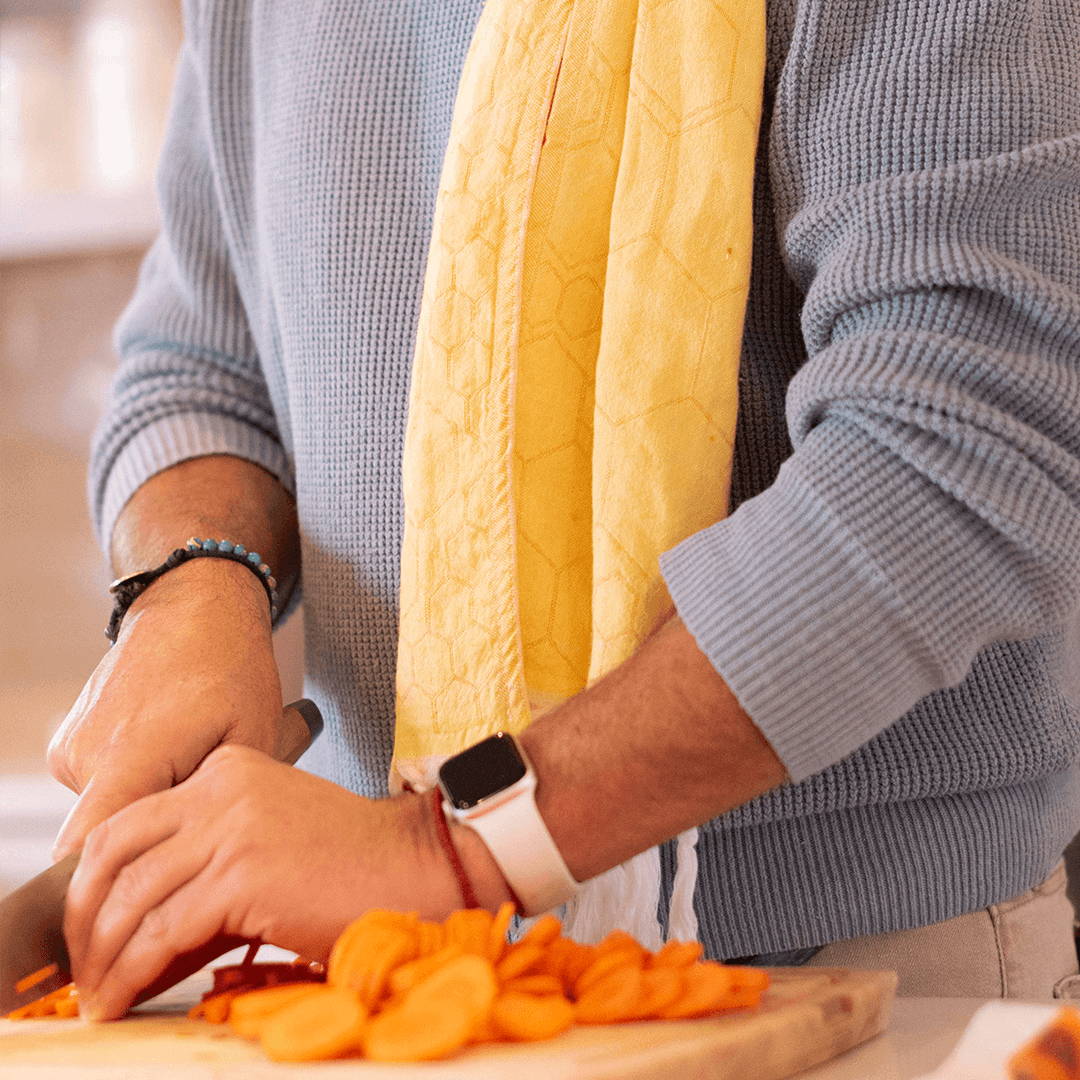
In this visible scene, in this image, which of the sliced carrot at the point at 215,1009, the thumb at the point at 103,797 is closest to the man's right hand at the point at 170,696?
the thumb at the point at 103,797

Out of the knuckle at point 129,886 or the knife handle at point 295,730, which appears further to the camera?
the knife handle at point 295,730

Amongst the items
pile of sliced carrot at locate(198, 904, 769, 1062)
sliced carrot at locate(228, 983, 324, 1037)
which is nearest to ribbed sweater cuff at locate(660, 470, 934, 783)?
pile of sliced carrot at locate(198, 904, 769, 1062)

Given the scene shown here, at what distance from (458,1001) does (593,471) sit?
0.29m

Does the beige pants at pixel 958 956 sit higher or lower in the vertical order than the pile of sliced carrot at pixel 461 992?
lower

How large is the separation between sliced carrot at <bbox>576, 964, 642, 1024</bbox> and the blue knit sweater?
11cm

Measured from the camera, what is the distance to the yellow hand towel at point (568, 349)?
53 cm

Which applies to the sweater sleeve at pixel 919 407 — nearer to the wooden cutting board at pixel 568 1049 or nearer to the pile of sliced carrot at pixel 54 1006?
the wooden cutting board at pixel 568 1049

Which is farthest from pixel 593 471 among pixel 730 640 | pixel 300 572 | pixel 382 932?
pixel 300 572

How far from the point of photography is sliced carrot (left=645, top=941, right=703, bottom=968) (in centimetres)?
41

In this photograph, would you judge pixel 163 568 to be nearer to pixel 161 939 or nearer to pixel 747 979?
pixel 161 939

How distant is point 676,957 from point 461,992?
102 mm

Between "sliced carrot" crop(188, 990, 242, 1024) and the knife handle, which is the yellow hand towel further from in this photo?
"sliced carrot" crop(188, 990, 242, 1024)

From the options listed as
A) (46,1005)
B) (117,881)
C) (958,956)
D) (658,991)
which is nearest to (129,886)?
(117,881)

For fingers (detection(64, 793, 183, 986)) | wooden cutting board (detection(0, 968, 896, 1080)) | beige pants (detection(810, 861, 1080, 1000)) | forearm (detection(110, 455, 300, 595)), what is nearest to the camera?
wooden cutting board (detection(0, 968, 896, 1080))
